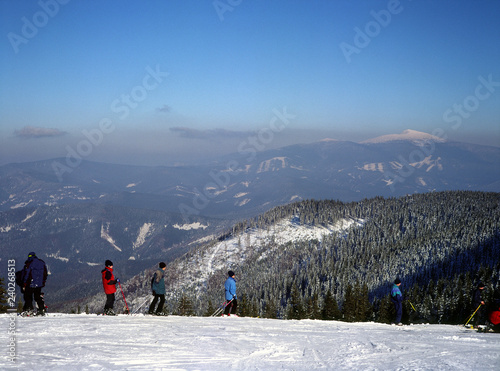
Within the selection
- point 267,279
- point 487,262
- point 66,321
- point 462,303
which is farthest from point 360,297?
point 267,279

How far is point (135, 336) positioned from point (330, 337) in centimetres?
844

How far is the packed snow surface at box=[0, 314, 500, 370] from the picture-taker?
1141cm

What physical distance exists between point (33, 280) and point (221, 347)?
11311 millimetres

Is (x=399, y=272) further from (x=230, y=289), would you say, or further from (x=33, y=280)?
(x=33, y=280)

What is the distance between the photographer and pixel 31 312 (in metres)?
19.2

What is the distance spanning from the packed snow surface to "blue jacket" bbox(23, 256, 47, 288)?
1.69m

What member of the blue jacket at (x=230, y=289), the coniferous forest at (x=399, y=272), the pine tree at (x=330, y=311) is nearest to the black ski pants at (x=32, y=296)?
the blue jacket at (x=230, y=289)

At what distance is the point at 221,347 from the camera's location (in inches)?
538

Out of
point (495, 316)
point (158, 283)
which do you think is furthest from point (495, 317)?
point (158, 283)

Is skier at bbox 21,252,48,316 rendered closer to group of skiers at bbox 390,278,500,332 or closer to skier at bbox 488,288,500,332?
group of skiers at bbox 390,278,500,332

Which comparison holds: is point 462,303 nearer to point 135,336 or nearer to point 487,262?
point 487,262

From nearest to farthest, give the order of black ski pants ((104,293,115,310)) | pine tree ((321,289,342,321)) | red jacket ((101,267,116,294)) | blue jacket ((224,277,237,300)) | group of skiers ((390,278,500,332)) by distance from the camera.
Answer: group of skiers ((390,278,500,332))
red jacket ((101,267,116,294))
black ski pants ((104,293,115,310))
blue jacket ((224,277,237,300))
pine tree ((321,289,342,321))

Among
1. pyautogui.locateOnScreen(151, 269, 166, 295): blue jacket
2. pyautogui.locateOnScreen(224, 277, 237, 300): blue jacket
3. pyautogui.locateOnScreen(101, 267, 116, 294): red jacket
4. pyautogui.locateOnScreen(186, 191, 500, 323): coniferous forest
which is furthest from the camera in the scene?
pyautogui.locateOnScreen(186, 191, 500, 323): coniferous forest

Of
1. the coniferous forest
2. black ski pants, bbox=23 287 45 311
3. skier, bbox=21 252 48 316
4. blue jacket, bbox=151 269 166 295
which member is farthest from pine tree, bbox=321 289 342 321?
skier, bbox=21 252 48 316
